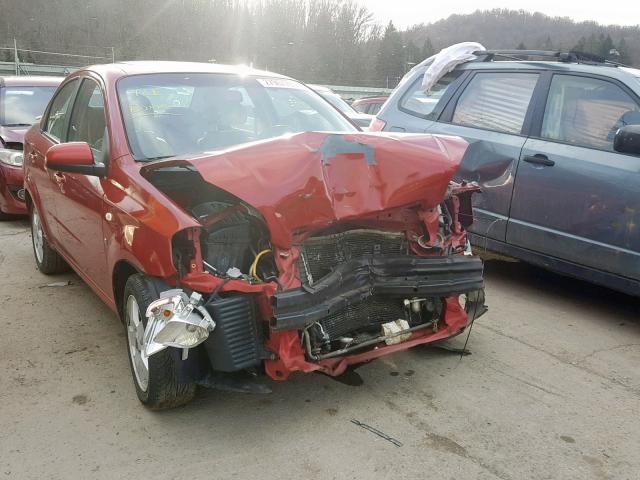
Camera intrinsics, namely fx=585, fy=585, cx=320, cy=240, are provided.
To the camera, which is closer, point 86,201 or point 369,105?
point 86,201

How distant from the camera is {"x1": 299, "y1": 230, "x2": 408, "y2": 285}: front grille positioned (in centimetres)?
288

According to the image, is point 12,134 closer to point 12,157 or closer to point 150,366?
point 12,157

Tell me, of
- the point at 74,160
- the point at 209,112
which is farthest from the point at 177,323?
the point at 209,112

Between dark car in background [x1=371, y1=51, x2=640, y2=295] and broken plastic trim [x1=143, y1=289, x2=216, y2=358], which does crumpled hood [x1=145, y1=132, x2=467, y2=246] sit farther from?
dark car in background [x1=371, y1=51, x2=640, y2=295]

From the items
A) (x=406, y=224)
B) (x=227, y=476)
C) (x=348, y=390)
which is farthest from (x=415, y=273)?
(x=227, y=476)

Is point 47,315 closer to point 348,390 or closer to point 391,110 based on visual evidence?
point 348,390

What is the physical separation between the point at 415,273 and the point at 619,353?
5.83 feet

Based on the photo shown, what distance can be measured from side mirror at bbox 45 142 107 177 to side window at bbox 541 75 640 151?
3380 millimetres

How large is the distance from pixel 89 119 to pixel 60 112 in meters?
0.91

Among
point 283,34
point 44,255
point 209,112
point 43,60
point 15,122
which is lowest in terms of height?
point 44,255

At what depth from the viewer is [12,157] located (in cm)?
700

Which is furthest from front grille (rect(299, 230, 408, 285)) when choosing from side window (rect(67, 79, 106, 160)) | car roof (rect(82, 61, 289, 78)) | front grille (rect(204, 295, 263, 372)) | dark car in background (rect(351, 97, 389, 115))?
dark car in background (rect(351, 97, 389, 115))

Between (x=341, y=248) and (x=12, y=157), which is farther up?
(x=341, y=248)

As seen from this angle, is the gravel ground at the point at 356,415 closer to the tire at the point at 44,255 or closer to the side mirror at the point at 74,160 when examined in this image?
the tire at the point at 44,255
